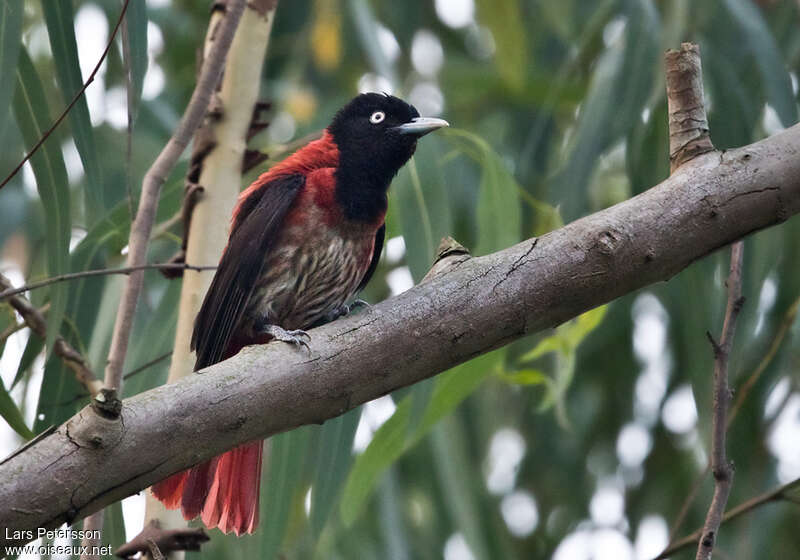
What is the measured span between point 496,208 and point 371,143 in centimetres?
55

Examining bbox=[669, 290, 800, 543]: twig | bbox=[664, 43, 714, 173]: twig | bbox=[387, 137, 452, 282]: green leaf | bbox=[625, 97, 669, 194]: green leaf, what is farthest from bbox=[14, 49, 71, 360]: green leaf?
bbox=[625, 97, 669, 194]: green leaf

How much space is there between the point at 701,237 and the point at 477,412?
3164mm

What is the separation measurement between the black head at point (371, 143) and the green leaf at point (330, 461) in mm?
725

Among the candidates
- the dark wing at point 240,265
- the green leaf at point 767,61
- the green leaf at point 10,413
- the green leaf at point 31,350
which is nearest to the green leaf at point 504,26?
the green leaf at point 767,61

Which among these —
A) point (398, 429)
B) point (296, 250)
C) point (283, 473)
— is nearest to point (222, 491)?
point (283, 473)

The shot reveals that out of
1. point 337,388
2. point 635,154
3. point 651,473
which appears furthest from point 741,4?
point 337,388

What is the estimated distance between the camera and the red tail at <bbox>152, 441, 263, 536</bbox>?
296cm

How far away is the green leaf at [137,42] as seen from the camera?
2941mm

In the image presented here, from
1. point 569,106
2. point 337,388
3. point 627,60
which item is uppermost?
point 569,106

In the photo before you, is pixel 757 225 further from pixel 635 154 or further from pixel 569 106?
pixel 569 106

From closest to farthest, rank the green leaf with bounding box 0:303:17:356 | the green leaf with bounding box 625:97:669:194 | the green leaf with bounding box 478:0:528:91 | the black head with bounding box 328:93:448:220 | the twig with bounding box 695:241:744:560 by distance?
the twig with bounding box 695:241:744:560 < the green leaf with bounding box 0:303:17:356 < the black head with bounding box 328:93:448:220 < the green leaf with bounding box 625:97:669:194 < the green leaf with bounding box 478:0:528:91

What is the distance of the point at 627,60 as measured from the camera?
4293 millimetres

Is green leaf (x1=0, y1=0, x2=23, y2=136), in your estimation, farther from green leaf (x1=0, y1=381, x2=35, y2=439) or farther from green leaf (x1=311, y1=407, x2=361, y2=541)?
green leaf (x1=311, y1=407, x2=361, y2=541)

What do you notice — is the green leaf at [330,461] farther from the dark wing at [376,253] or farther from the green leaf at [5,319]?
the green leaf at [5,319]
